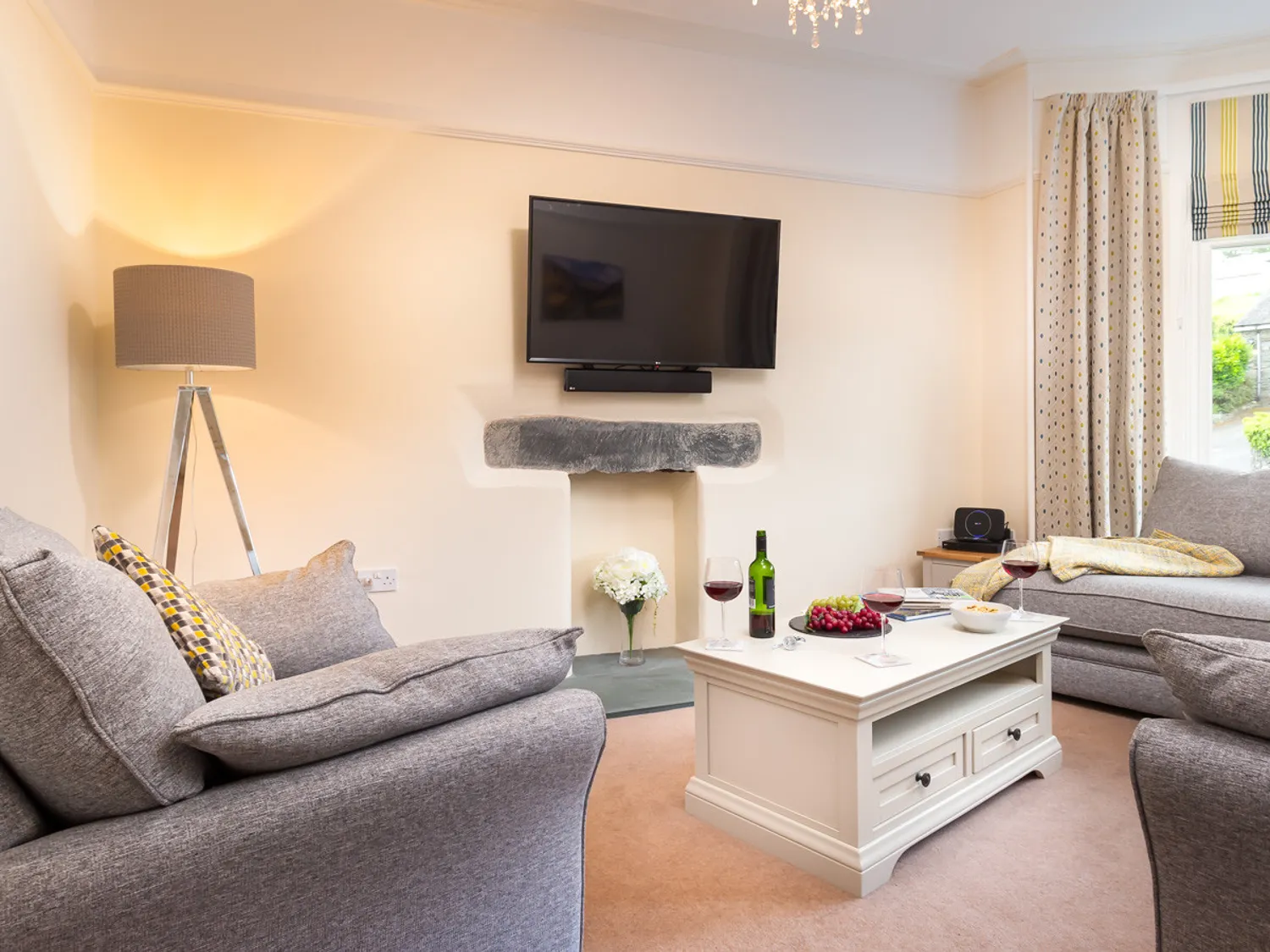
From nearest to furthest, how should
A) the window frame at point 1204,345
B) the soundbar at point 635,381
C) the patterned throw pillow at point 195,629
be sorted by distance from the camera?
the patterned throw pillow at point 195,629 → the soundbar at point 635,381 → the window frame at point 1204,345

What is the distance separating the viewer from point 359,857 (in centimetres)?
104

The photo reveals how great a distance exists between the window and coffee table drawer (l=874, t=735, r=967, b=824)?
10.2 feet

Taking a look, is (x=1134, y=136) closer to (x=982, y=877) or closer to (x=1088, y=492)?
(x=1088, y=492)

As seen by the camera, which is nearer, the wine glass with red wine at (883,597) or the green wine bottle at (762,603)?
the wine glass with red wine at (883,597)

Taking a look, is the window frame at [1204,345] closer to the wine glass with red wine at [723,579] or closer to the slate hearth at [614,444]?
the slate hearth at [614,444]

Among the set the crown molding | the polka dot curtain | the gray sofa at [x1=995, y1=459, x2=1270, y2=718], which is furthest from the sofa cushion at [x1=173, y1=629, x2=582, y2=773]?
the polka dot curtain

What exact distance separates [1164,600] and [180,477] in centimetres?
345

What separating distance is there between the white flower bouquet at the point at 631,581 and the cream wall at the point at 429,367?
0.63 feet

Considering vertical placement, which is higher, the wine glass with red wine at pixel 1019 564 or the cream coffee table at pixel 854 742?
Answer: the wine glass with red wine at pixel 1019 564

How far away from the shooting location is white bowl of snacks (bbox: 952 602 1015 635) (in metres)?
2.30

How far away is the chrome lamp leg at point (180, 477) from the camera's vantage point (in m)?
2.66

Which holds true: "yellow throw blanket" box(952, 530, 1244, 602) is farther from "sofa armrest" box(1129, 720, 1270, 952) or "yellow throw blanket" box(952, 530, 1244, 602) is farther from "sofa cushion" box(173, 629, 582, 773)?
"sofa cushion" box(173, 629, 582, 773)

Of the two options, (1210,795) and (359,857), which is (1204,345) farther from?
(359,857)

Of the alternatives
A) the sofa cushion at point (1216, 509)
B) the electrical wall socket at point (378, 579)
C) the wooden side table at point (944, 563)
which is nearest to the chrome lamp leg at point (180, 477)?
the electrical wall socket at point (378, 579)
